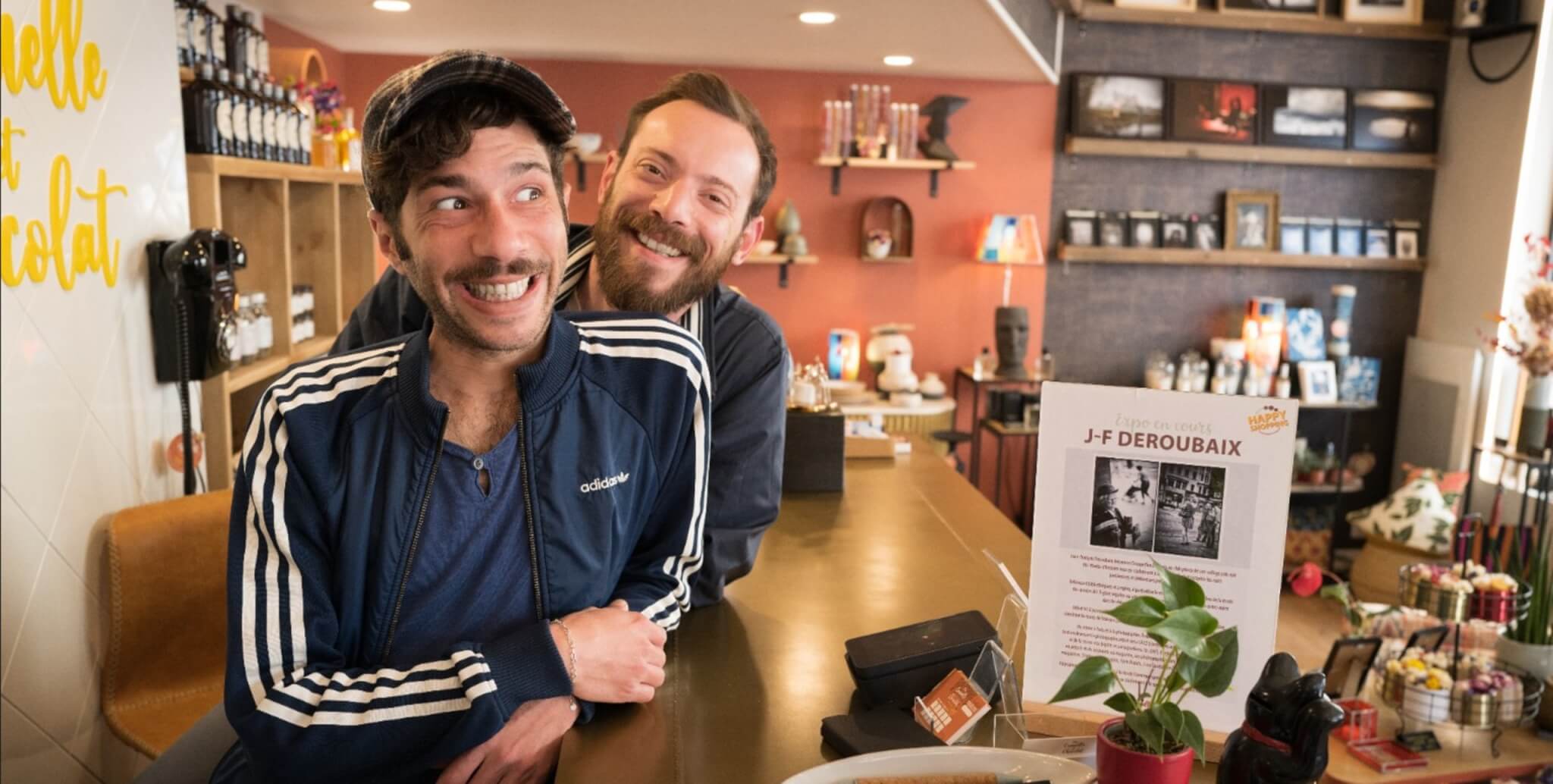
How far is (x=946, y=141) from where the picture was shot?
5570mm

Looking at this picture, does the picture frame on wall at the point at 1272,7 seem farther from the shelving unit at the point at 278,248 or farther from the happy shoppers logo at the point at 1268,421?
the happy shoppers logo at the point at 1268,421

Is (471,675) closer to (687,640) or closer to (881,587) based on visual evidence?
(687,640)

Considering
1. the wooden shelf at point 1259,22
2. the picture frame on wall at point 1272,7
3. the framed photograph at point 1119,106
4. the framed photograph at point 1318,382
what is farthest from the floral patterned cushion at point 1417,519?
the picture frame on wall at point 1272,7

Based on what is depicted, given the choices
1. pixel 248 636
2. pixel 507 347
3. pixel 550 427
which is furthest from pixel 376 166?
pixel 248 636

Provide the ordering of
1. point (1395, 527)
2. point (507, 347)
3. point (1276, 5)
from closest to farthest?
point (507, 347)
point (1395, 527)
point (1276, 5)

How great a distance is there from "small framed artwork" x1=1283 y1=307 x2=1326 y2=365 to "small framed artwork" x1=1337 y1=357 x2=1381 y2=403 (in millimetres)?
236

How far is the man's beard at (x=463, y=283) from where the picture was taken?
1.30 metres

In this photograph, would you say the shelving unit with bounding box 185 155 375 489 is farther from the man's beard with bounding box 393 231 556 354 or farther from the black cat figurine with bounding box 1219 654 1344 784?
the black cat figurine with bounding box 1219 654 1344 784

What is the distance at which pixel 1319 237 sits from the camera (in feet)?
19.0

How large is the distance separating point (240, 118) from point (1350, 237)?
5.39 metres

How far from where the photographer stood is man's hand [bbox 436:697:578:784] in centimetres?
125

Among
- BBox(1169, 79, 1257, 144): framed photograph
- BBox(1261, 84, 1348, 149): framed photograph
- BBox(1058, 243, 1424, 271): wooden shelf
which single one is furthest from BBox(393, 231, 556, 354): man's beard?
BBox(1261, 84, 1348, 149): framed photograph

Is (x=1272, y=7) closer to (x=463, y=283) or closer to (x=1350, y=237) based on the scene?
(x=1350, y=237)

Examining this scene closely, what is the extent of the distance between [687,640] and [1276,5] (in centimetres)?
533
